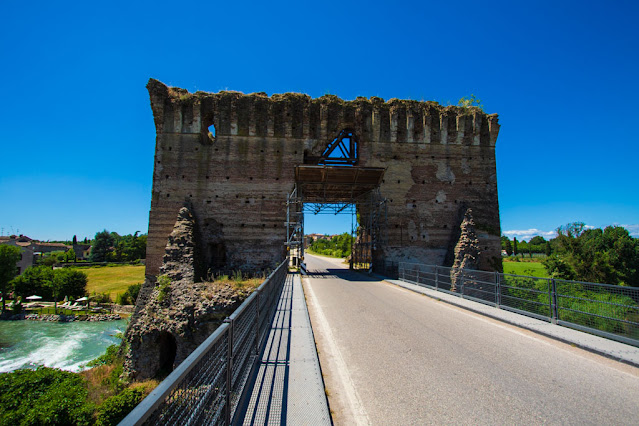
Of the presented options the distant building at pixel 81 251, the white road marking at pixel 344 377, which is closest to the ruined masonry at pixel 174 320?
→ the white road marking at pixel 344 377

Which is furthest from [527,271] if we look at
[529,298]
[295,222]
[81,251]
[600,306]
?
[81,251]

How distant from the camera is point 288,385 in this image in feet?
13.6

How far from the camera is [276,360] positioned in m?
5.11

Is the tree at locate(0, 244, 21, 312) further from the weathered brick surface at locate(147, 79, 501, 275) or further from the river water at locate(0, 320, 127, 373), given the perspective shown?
the weathered brick surface at locate(147, 79, 501, 275)

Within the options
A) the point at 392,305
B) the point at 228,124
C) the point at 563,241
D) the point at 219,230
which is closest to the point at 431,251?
the point at 392,305

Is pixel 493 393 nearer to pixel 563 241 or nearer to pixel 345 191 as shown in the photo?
pixel 345 191

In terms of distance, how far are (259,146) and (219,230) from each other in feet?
20.6

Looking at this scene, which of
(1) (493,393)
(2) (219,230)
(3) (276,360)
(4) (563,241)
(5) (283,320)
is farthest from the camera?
(4) (563,241)

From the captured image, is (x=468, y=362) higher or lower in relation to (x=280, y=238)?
lower

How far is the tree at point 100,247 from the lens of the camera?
77500mm

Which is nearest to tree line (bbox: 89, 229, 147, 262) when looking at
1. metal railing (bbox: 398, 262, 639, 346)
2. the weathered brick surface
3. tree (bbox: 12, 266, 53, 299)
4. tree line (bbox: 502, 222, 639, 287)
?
tree (bbox: 12, 266, 53, 299)

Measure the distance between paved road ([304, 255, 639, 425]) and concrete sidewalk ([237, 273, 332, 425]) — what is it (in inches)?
8.8

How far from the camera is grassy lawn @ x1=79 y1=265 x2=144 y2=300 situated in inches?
1891


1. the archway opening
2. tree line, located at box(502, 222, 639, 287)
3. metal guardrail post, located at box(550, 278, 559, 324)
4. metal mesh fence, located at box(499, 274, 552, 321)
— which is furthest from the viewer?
tree line, located at box(502, 222, 639, 287)
